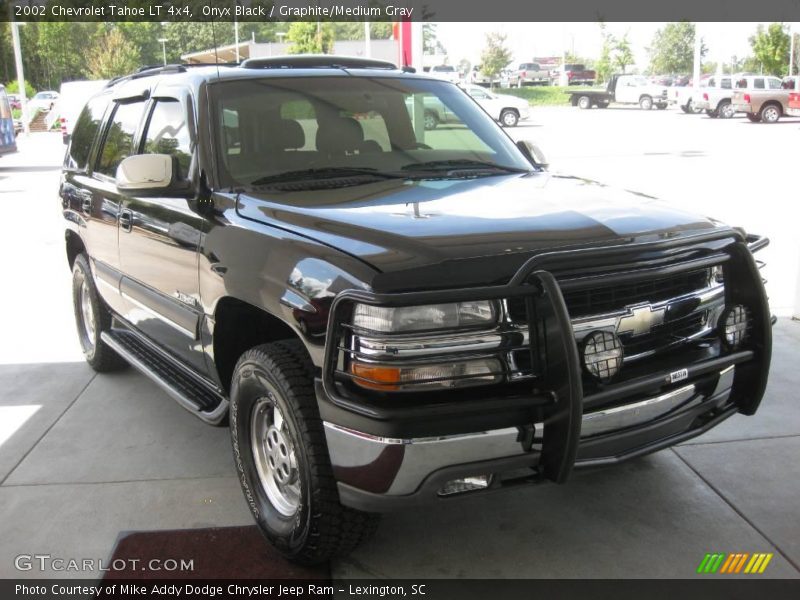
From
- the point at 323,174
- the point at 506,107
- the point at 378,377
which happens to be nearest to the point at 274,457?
the point at 378,377

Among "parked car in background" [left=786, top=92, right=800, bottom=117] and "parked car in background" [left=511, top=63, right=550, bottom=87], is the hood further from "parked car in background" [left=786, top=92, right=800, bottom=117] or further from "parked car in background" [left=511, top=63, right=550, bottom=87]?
"parked car in background" [left=511, top=63, right=550, bottom=87]

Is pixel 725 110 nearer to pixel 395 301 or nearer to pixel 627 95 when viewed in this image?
pixel 627 95

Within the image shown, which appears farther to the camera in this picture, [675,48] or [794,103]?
[675,48]

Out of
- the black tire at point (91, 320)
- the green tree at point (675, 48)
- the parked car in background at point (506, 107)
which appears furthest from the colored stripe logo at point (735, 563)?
the green tree at point (675, 48)

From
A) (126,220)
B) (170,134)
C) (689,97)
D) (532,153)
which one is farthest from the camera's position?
(689,97)

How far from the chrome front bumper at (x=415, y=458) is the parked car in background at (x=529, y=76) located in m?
70.8

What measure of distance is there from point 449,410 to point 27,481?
256 centimetres

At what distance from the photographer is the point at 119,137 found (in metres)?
4.99

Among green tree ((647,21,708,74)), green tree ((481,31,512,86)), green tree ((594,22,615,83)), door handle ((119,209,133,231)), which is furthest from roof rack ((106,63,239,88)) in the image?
green tree ((647,21,708,74))

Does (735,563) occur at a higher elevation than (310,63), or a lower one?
lower

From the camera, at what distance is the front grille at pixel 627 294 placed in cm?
283

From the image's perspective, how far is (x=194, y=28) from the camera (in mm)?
63906

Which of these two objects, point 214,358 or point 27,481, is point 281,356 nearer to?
point 214,358

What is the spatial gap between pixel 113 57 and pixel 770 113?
44890 millimetres
